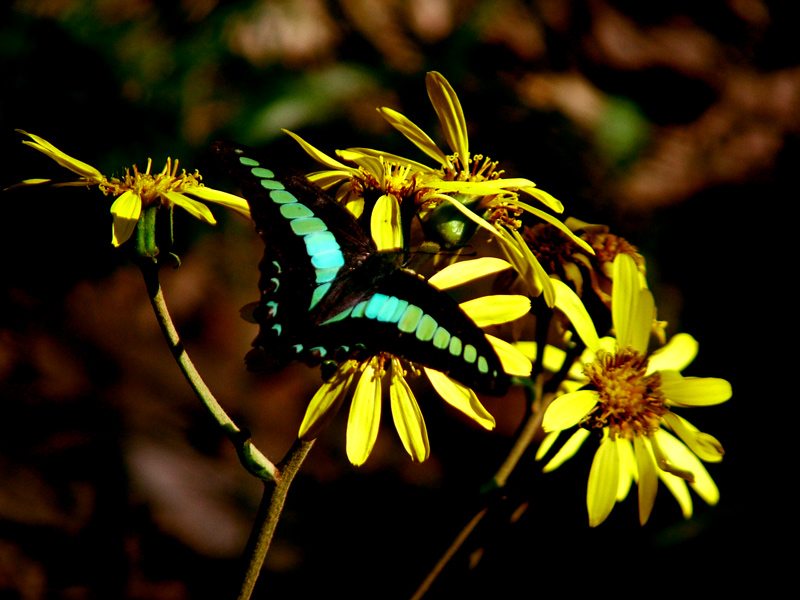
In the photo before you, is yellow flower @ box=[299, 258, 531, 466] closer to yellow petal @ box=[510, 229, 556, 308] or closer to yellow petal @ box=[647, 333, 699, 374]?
yellow petal @ box=[510, 229, 556, 308]

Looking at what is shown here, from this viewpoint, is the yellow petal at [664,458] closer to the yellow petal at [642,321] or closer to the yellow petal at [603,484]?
the yellow petal at [603,484]

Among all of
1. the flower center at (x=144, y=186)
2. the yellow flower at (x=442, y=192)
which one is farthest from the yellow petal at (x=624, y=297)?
the flower center at (x=144, y=186)

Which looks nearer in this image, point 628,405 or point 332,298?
point 332,298

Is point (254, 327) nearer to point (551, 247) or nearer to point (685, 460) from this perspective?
point (551, 247)


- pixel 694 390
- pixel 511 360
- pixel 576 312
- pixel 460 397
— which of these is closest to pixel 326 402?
pixel 460 397

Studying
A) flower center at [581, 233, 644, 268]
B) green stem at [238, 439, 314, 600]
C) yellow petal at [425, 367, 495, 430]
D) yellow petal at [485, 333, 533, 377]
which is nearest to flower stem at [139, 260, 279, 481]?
green stem at [238, 439, 314, 600]

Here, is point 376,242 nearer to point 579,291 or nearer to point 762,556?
point 579,291
